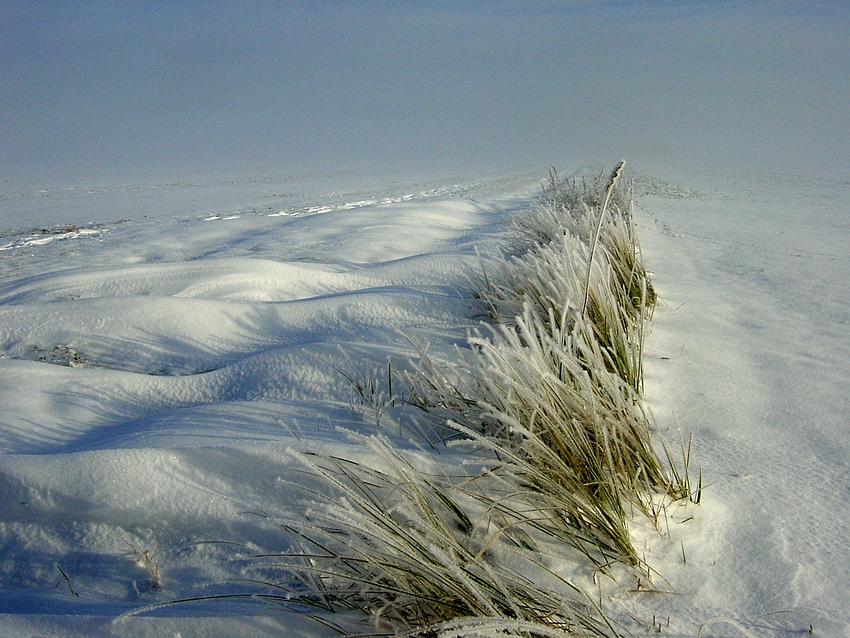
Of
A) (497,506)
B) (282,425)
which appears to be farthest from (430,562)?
(282,425)

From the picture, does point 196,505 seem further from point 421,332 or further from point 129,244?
point 129,244

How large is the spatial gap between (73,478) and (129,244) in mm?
5800

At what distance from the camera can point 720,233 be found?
17.4 feet

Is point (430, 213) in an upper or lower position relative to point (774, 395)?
upper

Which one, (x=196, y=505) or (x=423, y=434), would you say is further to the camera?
(x=423, y=434)

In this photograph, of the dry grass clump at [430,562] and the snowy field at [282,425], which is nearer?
the dry grass clump at [430,562]

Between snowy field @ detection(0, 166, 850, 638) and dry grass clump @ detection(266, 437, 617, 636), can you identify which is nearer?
dry grass clump @ detection(266, 437, 617, 636)

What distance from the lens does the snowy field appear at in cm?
106

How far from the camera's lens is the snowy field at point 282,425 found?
3.47ft

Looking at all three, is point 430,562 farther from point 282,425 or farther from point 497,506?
point 282,425

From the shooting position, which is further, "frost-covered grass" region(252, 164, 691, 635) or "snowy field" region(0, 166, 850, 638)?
"snowy field" region(0, 166, 850, 638)

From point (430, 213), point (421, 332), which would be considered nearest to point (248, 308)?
point (421, 332)

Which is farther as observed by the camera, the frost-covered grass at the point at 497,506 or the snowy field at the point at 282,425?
the snowy field at the point at 282,425

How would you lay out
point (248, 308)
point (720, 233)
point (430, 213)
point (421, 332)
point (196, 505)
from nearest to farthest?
point (196, 505) → point (421, 332) → point (248, 308) → point (720, 233) → point (430, 213)
